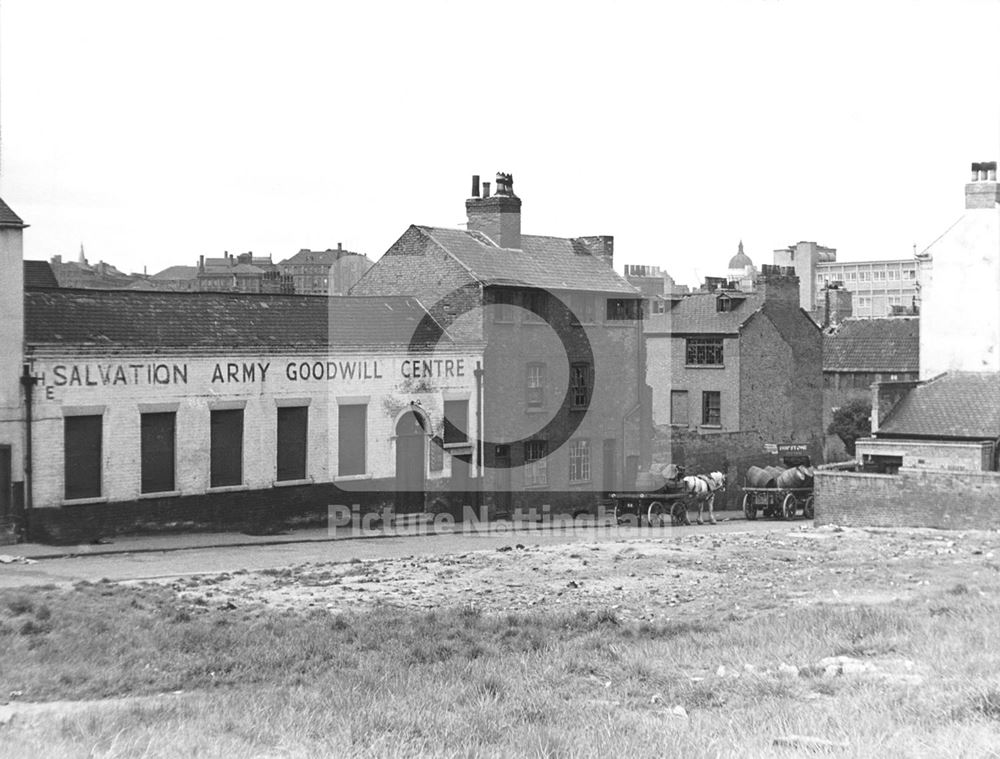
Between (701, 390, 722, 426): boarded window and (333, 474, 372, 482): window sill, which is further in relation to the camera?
(701, 390, 722, 426): boarded window

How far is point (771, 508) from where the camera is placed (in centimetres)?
4197

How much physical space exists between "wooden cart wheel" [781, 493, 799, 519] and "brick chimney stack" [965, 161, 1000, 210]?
11.1 meters

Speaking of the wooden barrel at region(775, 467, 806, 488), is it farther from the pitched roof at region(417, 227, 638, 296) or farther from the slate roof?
the slate roof

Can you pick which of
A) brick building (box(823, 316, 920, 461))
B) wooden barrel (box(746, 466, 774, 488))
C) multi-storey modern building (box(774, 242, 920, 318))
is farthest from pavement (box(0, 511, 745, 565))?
multi-storey modern building (box(774, 242, 920, 318))

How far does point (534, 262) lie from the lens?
41531mm

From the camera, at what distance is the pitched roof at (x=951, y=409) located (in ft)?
123

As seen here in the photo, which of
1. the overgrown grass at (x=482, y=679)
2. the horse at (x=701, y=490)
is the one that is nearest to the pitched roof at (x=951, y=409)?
the horse at (x=701, y=490)

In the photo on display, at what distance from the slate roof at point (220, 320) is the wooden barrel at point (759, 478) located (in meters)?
12.8

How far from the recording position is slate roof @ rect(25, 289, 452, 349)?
29.0 m

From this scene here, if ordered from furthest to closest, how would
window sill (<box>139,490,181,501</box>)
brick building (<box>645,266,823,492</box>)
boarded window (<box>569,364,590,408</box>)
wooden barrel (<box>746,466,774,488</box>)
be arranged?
1. brick building (<box>645,266,823,492</box>)
2. wooden barrel (<box>746,466,774,488</box>)
3. boarded window (<box>569,364,590,408</box>)
4. window sill (<box>139,490,181,501</box>)

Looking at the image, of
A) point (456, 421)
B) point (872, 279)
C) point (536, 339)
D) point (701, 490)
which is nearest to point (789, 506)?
point (701, 490)

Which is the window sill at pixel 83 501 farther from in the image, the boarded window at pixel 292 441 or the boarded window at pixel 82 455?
the boarded window at pixel 292 441

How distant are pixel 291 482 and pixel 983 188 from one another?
78.2ft

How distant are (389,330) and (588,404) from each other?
8775 mm
